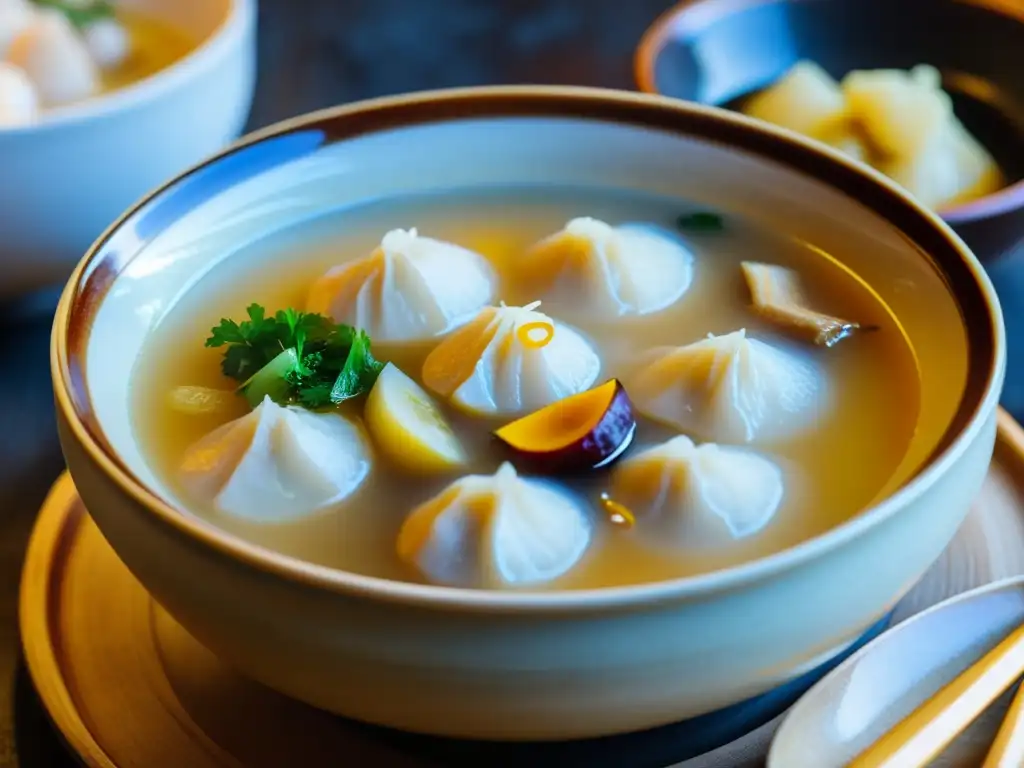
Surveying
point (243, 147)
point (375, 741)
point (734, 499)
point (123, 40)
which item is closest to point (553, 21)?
point (123, 40)

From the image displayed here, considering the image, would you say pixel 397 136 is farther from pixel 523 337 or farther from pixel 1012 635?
pixel 1012 635

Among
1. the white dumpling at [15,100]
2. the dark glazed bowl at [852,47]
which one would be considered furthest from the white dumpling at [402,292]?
the dark glazed bowl at [852,47]

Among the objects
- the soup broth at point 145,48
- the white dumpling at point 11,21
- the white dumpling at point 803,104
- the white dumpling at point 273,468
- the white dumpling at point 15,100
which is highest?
the white dumpling at point 273,468

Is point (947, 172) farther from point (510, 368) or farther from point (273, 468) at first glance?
point (273, 468)

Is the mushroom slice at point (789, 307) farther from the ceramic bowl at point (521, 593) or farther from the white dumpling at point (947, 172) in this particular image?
the white dumpling at point (947, 172)

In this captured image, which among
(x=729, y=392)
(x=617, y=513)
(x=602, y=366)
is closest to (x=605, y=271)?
(x=602, y=366)

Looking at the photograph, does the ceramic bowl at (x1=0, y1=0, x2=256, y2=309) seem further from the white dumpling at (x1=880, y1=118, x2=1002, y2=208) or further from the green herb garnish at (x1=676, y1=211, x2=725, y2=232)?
the white dumpling at (x1=880, y1=118, x2=1002, y2=208)
